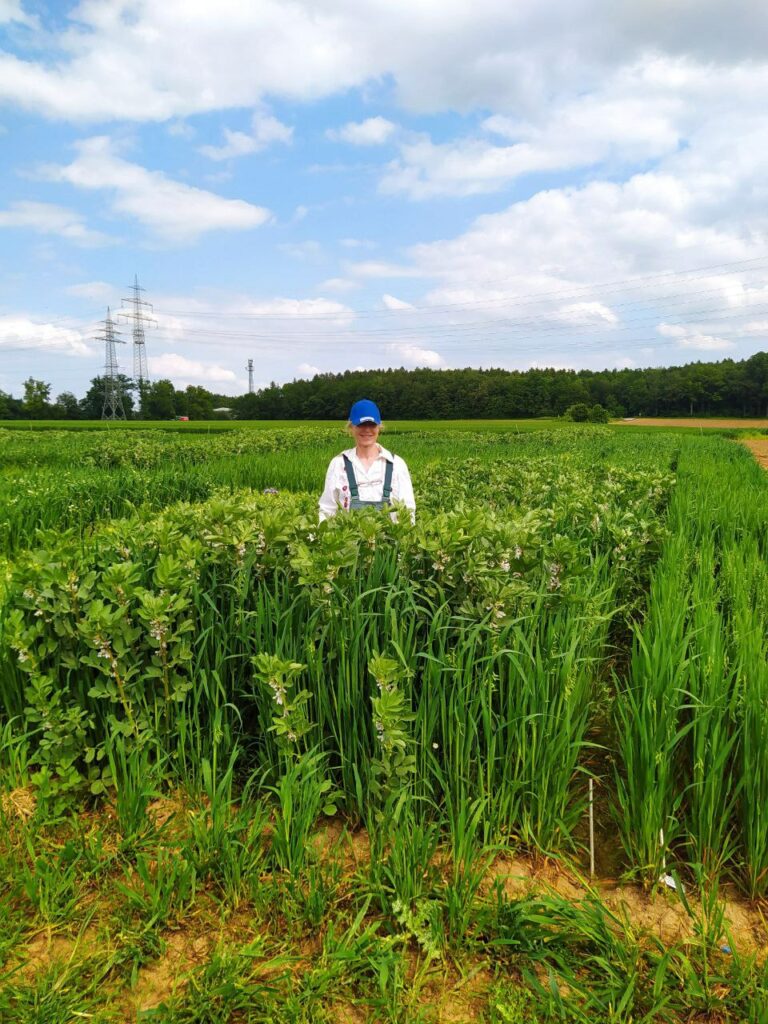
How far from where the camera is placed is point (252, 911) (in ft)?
6.45

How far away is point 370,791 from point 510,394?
8898 centimetres

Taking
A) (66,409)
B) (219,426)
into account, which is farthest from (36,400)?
(219,426)

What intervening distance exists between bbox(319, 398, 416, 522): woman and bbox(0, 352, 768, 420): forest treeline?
7983cm

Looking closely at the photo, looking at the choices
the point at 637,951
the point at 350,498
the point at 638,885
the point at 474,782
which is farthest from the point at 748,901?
the point at 350,498

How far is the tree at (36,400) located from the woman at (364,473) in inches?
4143

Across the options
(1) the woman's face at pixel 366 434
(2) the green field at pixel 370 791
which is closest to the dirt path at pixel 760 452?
(1) the woman's face at pixel 366 434

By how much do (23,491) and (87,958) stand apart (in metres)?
7.79

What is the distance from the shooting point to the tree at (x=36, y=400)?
9657 centimetres

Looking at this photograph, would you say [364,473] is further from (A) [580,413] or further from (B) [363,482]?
(A) [580,413]

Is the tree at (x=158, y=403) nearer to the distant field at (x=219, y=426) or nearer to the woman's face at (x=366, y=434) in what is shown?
the distant field at (x=219, y=426)

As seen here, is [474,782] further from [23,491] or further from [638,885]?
[23,491]

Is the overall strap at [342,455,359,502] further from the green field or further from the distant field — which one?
the distant field

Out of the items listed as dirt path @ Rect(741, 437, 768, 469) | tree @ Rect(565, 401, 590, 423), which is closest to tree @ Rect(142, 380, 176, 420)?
tree @ Rect(565, 401, 590, 423)

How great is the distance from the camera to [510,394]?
286 ft
